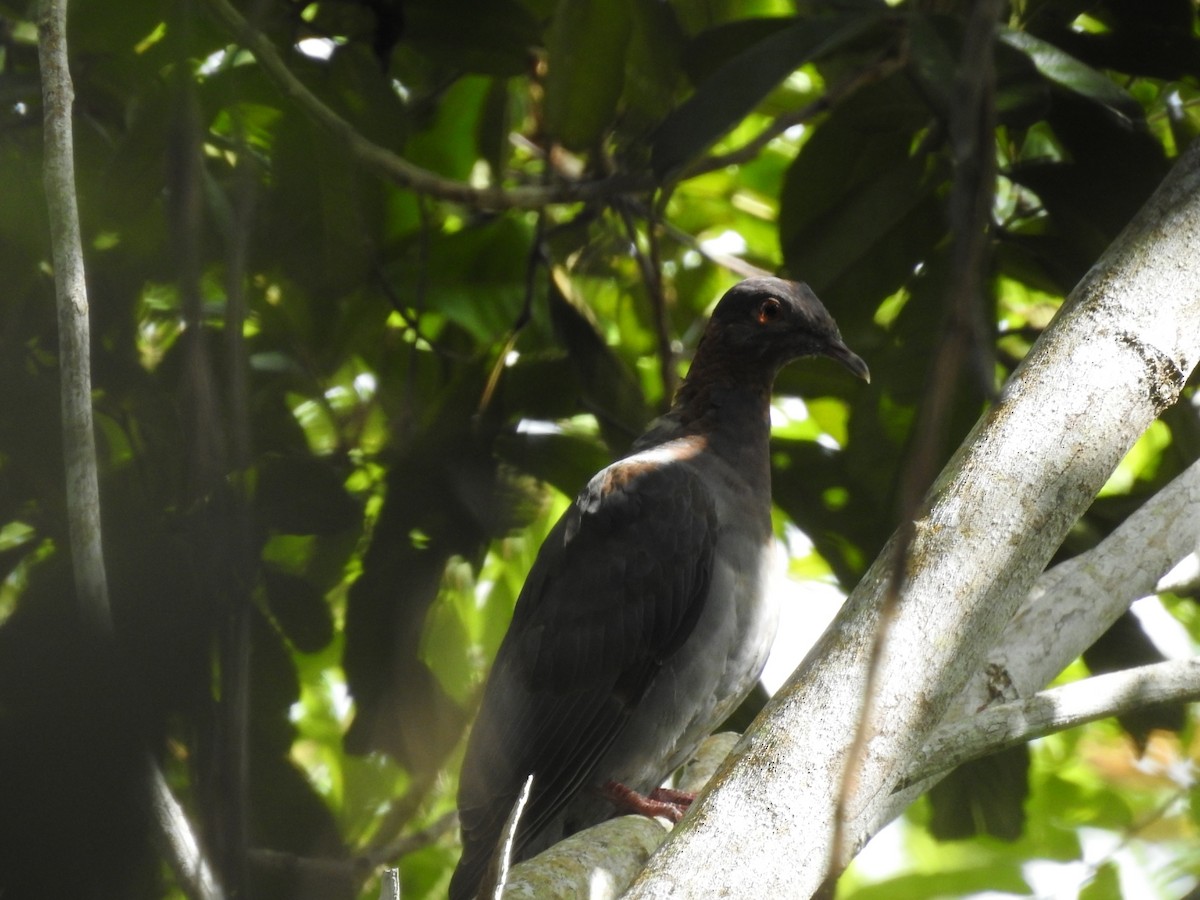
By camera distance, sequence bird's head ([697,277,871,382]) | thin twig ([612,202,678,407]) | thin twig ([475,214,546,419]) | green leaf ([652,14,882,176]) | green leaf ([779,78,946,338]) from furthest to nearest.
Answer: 1. thin twig ([612,202,678,407])
2. thin twig ([475,214,546,419])
3. bird's head ([697,277,871,382])
4. green leaf ([779,78,946,338])
5. green leaf ([652,14,882,176])

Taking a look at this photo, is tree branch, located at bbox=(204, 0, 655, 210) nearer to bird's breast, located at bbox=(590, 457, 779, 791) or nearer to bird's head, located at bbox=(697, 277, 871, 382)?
bird's head, located at bbox=(697, 277, 871, 382)

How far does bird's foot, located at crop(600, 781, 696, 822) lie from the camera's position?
293cm

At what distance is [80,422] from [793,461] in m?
2.21

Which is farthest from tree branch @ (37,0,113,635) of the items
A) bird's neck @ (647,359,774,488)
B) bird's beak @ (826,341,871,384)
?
bird's beak @ (826,341,871,384)

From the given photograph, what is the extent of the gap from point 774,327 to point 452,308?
933mm

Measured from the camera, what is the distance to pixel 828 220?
3.19 meters

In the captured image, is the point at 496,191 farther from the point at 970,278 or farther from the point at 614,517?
the point at 970,278

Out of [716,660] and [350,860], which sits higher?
[716,660]

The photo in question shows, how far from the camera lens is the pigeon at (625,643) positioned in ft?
9.60

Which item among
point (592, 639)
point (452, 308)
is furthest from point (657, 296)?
point (592, 639)

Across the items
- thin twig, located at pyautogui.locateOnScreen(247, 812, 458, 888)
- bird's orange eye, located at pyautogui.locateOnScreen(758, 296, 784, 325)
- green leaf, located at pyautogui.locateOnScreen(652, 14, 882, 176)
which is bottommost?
thin twig, located at pyautogui.locateOnScreen(247, 812, 458, 888)

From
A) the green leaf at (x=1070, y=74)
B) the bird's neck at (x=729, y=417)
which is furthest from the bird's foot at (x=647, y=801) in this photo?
the green leaf at (x=1070, y=74)

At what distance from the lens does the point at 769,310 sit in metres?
3.30

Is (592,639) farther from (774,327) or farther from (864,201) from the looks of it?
(864,201)
